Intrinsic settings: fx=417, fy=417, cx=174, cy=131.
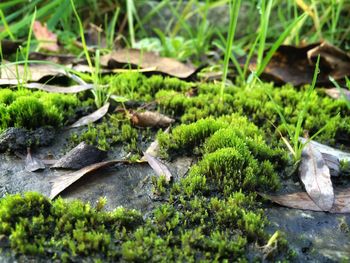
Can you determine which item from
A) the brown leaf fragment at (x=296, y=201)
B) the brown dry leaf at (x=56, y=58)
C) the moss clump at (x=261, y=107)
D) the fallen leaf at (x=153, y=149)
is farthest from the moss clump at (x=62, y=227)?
the brown dry leaf at (x=56, y=58)

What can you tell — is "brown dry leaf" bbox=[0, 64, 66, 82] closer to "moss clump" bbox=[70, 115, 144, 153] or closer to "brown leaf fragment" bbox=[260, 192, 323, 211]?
"moss clump" bbox=[70, 115, 144, 153]

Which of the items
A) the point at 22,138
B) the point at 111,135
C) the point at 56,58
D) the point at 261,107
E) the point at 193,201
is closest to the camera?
the point at 193,201

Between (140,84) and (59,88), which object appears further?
(140,84)

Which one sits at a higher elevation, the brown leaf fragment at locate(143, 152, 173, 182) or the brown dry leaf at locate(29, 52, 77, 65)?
the brown dry leaf at locate(29, 52, 77, 65)

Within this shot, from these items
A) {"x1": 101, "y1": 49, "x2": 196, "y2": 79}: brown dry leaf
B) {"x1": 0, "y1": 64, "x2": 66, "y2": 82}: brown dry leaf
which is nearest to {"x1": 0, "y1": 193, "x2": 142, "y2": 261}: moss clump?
{"x1": 0, "y1": 64, "x2": 66, "y2": 82}: brown dry leaf

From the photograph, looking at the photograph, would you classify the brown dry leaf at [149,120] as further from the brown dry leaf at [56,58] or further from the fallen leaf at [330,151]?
the brown dry leaf at [56,58]

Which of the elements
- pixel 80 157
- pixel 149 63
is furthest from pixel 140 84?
pixel 80 157

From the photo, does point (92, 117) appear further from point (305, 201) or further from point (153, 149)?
point (305, 201)
